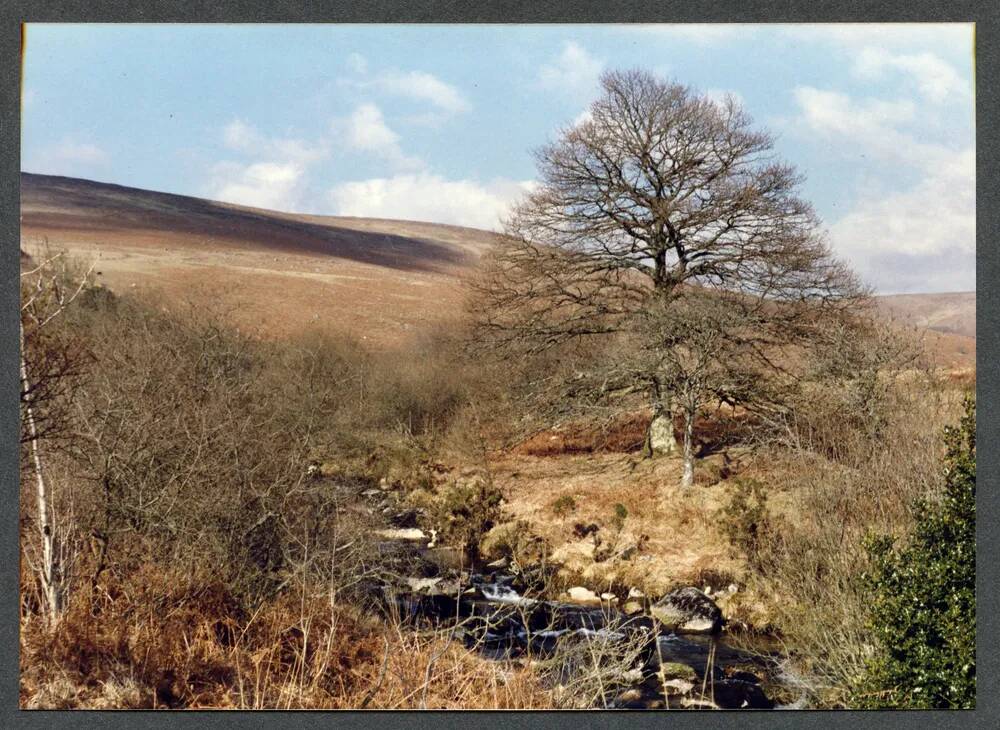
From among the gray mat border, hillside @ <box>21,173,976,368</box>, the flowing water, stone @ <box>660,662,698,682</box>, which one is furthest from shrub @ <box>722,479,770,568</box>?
the gray mat border

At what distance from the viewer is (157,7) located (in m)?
6.28

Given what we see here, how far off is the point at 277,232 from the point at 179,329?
21.9 meters

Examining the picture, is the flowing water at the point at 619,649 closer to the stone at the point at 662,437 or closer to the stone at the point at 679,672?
the stone at the point at 679,672

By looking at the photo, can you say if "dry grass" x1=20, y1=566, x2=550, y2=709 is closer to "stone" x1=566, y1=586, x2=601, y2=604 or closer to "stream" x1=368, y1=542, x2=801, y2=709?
"stream" x1=368, y1=542, x2=801, y2=709

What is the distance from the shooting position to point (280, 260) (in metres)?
31.3

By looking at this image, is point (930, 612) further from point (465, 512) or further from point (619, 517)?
point (465, 512)

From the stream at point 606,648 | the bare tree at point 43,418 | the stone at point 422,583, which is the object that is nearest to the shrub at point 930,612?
the stream at point 606,648

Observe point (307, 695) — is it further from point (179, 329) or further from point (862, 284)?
point (862, 284)

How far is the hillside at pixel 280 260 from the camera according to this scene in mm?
13812

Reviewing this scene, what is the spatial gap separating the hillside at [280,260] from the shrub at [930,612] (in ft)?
4.40

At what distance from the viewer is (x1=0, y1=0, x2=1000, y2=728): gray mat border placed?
6008mm

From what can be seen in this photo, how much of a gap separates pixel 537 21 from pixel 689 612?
300 inches

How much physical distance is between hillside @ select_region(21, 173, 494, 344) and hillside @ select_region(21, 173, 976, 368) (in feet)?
0.17

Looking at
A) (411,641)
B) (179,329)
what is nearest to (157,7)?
(411,641)
